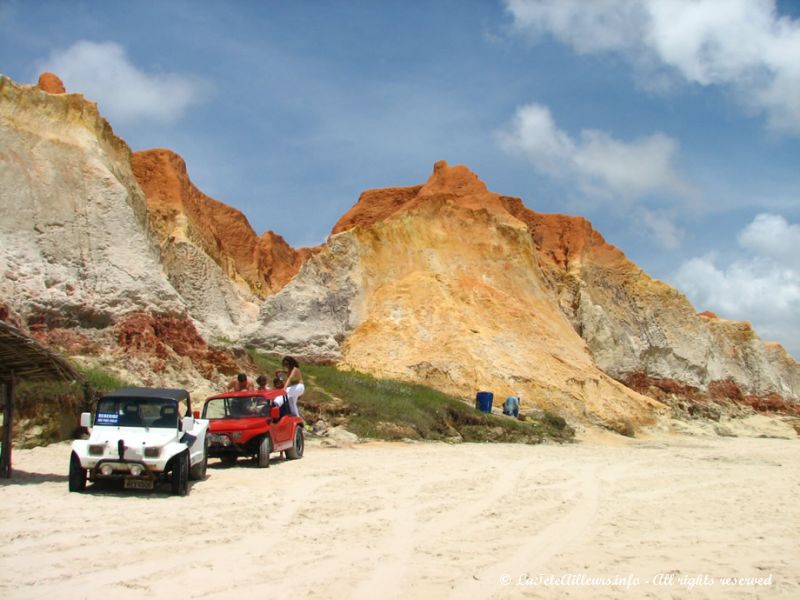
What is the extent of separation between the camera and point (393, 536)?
306 inches

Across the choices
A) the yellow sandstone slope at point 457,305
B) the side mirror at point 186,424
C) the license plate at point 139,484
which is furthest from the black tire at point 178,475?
the yellow sandstone slope at point 457,305

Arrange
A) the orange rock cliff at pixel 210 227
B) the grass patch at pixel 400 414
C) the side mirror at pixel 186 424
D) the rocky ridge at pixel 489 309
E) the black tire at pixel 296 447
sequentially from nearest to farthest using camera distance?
1. the side mirror at pixel 186 424
2. the black tire at pixel 296 447
3. the grass patch at pixel 400 414
4. the rocky ridge at pixel 489 309
5. the orange rock cliff at pixel 210 227

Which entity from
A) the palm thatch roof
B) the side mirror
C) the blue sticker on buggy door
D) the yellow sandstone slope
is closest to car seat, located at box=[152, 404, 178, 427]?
the side mirror

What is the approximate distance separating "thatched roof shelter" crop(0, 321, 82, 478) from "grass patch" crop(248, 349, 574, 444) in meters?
8.72

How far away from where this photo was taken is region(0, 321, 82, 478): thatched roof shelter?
10.4 meters

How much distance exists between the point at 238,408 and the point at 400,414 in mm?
8385

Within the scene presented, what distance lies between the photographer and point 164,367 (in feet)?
62.2

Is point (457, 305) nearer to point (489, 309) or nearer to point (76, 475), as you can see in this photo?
point (489, 309)

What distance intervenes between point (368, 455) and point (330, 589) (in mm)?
9975

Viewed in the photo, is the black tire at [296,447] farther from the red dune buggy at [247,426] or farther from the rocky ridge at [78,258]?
the rocky ridge at [78,258]

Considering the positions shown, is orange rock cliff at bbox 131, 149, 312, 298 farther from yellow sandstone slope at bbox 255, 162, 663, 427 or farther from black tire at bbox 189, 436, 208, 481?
black tire at bbox 189, 436, 208, 481

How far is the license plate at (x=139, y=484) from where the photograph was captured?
956cm

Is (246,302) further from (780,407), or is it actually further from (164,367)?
(780,407)

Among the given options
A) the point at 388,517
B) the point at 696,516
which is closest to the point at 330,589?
the point at 388,517
